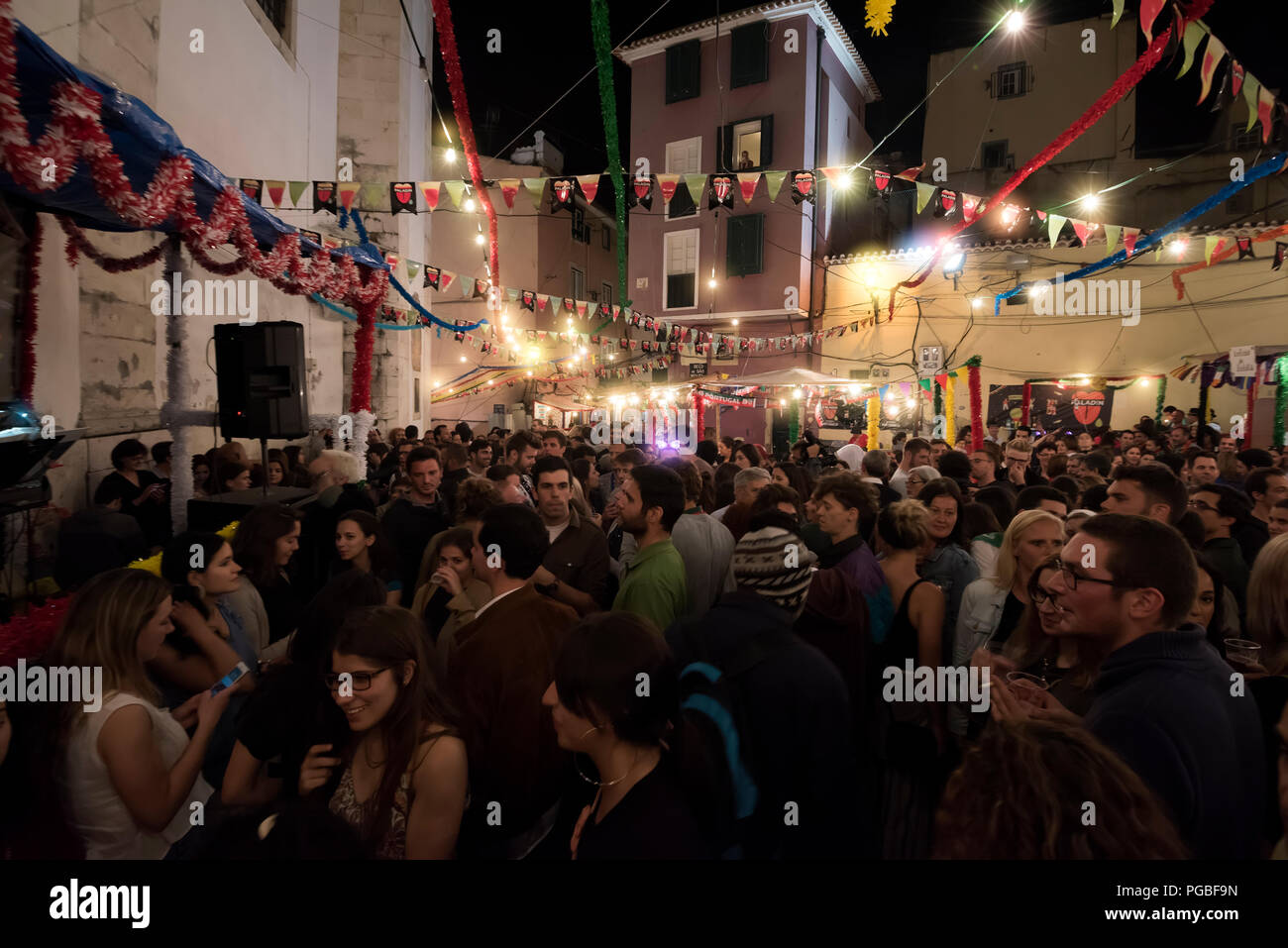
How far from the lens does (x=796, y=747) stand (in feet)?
6.85

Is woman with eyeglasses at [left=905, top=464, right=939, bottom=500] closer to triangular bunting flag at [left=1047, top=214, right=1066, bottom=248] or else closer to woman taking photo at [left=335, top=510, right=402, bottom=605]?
woman taking photo at [left=335, top=510, right=402, bottom=605]

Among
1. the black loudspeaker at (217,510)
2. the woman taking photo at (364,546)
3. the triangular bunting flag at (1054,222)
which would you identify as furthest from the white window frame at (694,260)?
the woman taking photo at (364,546)

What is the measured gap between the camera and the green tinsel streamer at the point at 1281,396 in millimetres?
11758

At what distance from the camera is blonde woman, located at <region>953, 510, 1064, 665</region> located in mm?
3129

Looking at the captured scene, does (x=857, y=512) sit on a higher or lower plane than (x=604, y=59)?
lower

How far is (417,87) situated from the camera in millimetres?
16828

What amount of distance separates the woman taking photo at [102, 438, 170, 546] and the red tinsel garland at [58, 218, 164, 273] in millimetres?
1514

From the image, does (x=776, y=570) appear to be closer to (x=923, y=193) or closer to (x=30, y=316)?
(x=30, y=316)

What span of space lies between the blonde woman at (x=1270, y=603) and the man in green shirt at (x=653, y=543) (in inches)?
86.7

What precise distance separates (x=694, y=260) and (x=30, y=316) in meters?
18.7

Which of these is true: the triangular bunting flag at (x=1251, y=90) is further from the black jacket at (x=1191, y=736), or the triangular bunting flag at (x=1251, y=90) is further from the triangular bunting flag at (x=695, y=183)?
the black jacket at (x=1191, y=736)
